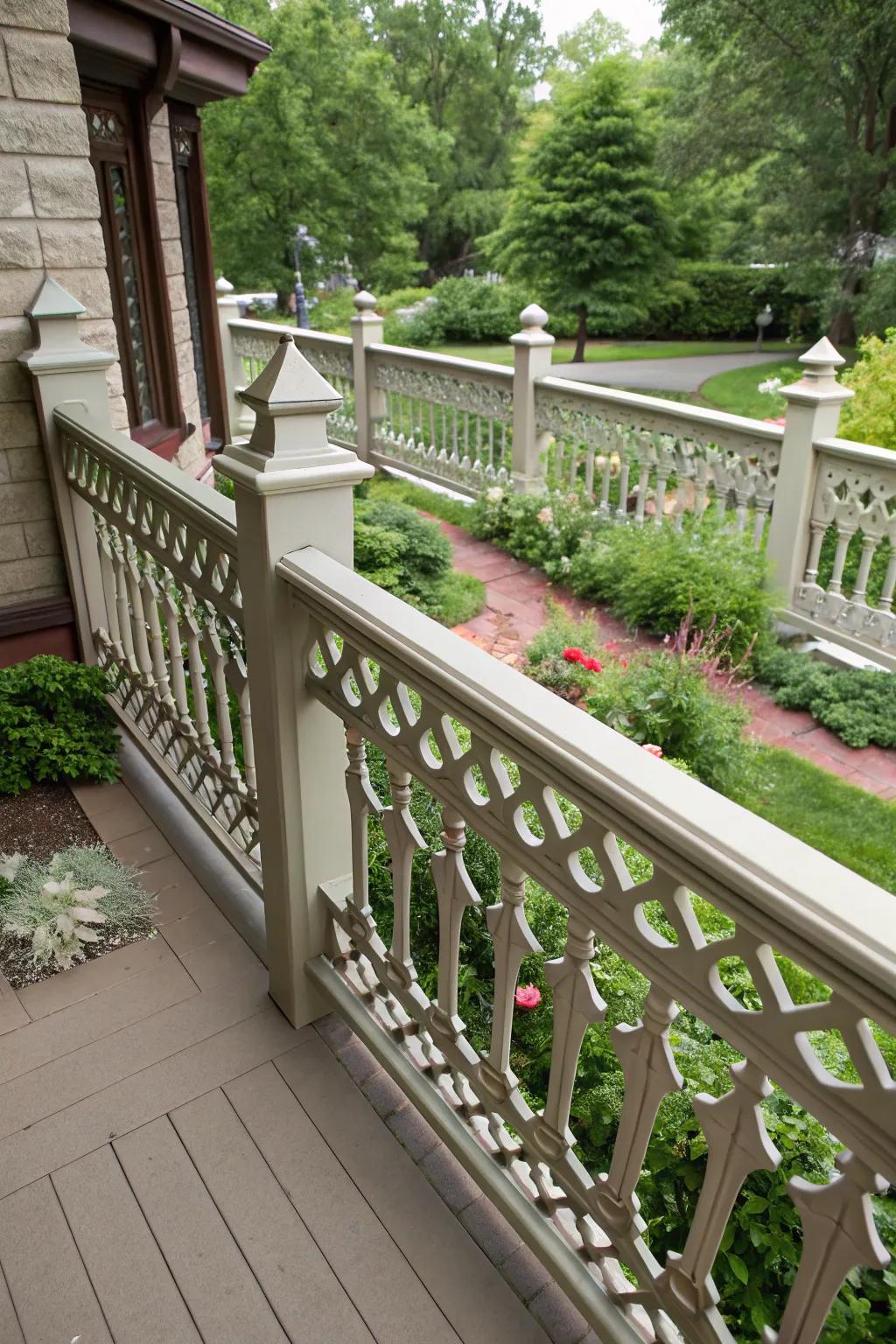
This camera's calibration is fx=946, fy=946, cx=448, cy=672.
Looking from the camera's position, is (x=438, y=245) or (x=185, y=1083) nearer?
(x=185, y=1083)

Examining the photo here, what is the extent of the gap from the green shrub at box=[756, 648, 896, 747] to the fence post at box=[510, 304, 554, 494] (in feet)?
9.20

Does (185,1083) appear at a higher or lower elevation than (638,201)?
lower

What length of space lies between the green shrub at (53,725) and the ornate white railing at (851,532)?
13.0ft

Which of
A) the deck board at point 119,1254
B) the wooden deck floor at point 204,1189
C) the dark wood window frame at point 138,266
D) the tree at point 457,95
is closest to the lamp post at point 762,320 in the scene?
the tree at point 457,95

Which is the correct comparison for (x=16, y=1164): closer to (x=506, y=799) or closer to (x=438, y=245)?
(x=506, y=799)

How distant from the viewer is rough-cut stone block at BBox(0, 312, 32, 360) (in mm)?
3229

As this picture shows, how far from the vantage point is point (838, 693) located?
506 centimetres

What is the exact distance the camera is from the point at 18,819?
2.99 m

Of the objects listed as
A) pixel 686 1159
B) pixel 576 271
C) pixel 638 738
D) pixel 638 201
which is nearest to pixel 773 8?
pixel 638 201

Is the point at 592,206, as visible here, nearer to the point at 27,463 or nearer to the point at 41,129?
the point at 41,129

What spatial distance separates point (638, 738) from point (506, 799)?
9.77 ft

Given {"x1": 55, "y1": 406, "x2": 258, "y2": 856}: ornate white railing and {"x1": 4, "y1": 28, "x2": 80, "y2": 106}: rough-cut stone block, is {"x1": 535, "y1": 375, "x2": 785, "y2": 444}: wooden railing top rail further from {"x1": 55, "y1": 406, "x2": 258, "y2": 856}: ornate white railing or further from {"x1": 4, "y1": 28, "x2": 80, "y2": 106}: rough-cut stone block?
{"x1": 4, "y1": 28, "x2": 80, "y2": 106}: rough-cut stone block

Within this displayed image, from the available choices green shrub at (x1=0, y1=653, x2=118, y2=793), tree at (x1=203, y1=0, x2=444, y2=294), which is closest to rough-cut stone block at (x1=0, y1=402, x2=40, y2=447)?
green shrub at (x1=0, y1=653, x2=118, y2=793)

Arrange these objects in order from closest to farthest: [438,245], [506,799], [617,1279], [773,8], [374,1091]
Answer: [506,799] → [617,1279] → [374,1091] → [773,8] → [438,245]
